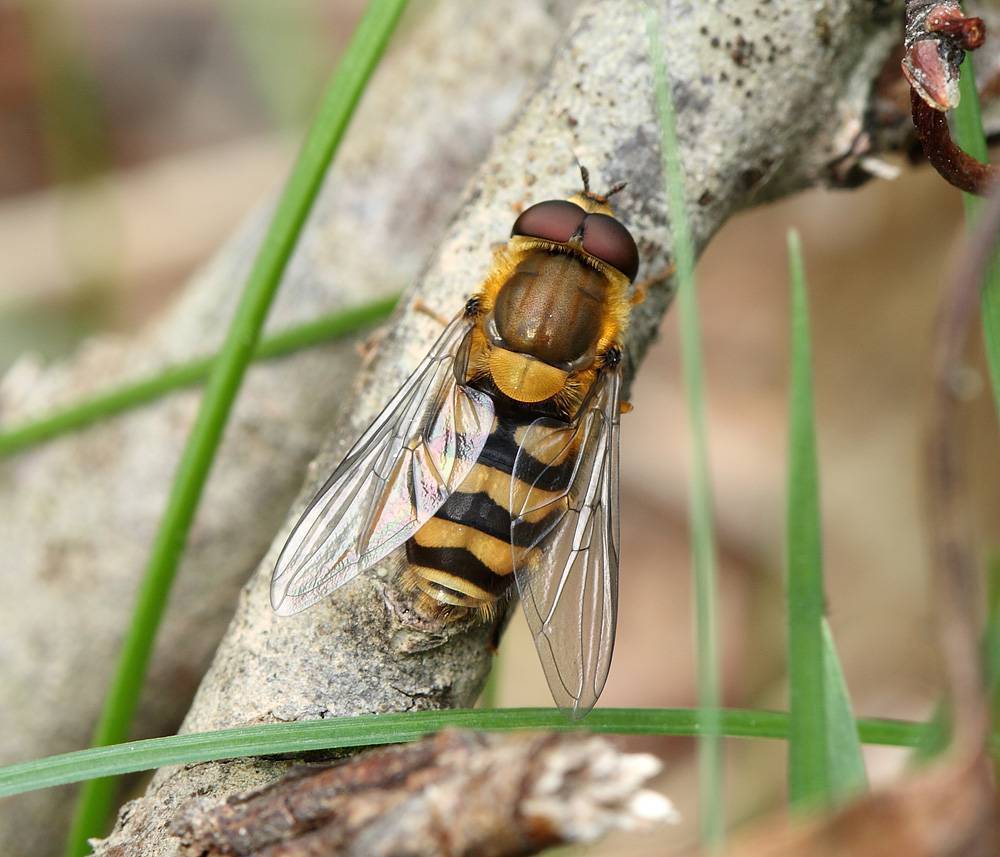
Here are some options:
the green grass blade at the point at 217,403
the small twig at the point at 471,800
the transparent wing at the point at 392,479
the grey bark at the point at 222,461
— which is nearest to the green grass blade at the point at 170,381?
the grey bark at the point at 222,461

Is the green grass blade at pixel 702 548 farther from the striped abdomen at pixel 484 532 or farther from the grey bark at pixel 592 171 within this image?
the striped abdomen at pixel 484 532

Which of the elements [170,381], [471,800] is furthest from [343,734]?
[170,381]

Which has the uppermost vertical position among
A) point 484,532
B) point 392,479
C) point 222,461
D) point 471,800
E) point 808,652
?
point 222,461

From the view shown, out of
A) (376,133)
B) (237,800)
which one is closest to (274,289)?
(376,133)

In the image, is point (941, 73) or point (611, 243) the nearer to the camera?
point (941, 73)

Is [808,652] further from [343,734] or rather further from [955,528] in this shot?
[343,734]

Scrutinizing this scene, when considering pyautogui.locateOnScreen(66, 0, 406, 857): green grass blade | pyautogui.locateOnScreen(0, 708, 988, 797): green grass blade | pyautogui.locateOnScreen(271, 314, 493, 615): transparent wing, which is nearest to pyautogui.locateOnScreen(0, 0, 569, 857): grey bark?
pyautogui.locateOnScreen(271, 314, 493, 615): transparent wing

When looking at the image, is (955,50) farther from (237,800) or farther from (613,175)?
(237,800)
